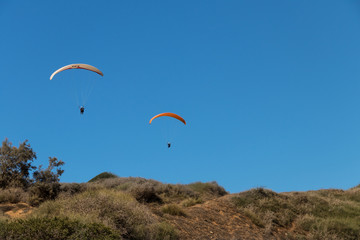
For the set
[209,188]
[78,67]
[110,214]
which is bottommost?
[110,214]

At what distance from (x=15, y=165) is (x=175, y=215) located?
12.6m

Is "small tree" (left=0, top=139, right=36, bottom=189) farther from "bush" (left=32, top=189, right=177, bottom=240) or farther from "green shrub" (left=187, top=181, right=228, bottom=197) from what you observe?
"green shrub" (left=187, top=181, right=228, bottom=197)

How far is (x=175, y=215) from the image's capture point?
60.4 ft

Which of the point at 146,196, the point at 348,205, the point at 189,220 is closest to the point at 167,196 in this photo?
the point at 146,196

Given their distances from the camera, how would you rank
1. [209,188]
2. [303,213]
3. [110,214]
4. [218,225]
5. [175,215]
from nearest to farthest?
[110,214], [175,215], [218,225], [303,213], [209,188]

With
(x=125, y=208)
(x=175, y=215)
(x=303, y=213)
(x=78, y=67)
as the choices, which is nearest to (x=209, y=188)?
(x=303, y=213)

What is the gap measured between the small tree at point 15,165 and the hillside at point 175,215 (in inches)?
107

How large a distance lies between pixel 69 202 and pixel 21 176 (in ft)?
32.0

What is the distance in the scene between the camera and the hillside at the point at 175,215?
11.8 m

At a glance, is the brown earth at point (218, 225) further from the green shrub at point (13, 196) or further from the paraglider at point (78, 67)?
the paraglider at point (78, 67)

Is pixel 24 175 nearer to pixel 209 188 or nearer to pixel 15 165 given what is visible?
pixel 15 165

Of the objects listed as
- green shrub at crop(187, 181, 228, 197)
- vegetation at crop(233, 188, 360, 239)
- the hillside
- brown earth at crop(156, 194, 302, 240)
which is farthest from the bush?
green shrub at crop(187, 181, 228, 197)

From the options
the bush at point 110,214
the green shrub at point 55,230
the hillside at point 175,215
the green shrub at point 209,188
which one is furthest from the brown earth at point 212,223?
the green shrub at point 209,188

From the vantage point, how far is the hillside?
11.8 m
